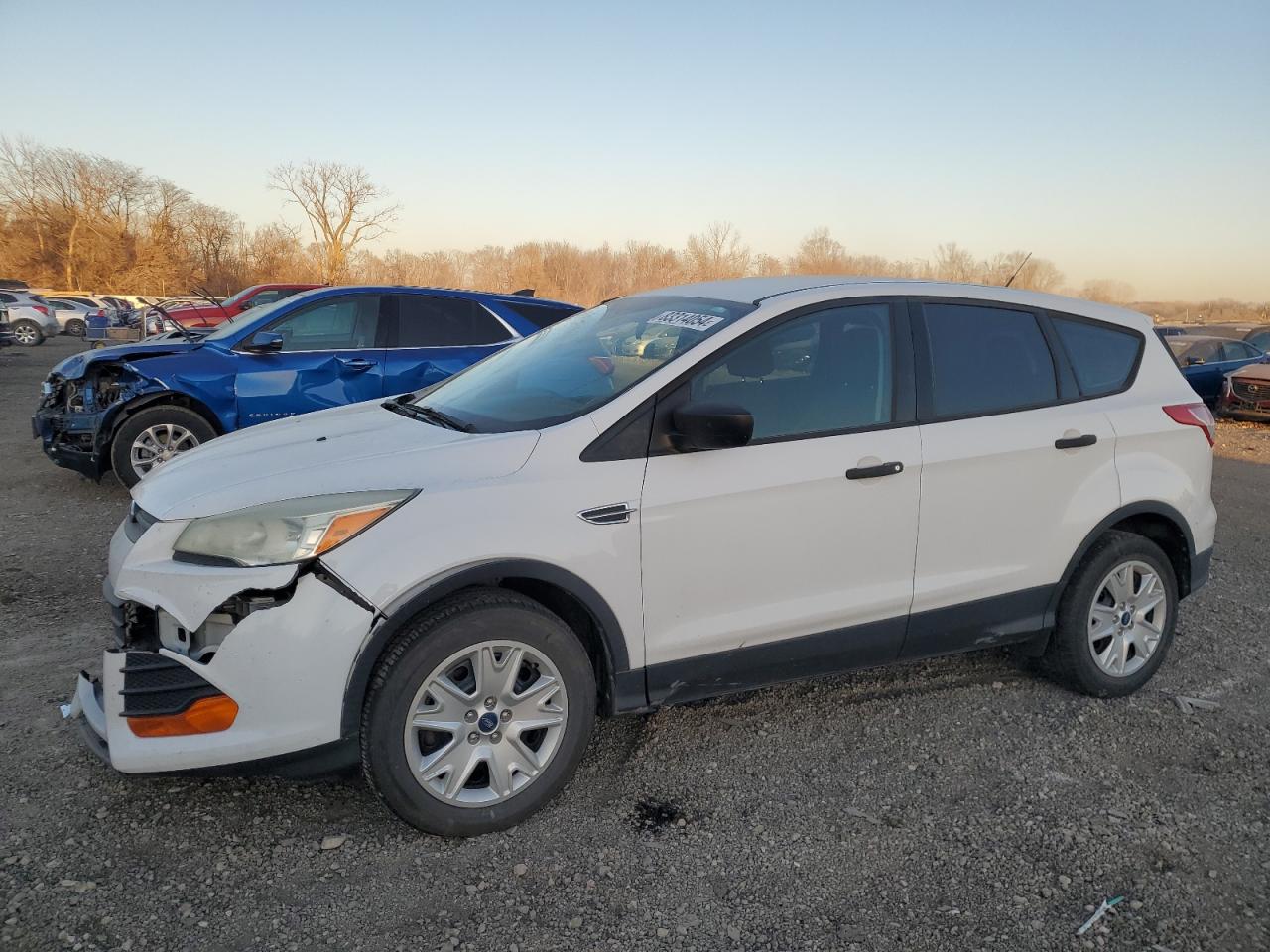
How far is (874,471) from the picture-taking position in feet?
11.2

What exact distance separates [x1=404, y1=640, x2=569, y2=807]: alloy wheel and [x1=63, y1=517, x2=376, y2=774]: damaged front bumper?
25cm

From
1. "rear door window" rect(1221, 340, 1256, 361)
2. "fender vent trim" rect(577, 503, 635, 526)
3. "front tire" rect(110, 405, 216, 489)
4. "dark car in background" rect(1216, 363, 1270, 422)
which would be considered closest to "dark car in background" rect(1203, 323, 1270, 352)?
"rear door window" rect(1221, 340, 1256, 361)

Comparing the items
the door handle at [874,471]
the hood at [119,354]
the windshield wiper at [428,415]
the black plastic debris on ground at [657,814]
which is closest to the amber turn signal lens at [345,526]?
the windshield wiper at [428,415]

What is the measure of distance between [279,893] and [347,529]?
3.57ft

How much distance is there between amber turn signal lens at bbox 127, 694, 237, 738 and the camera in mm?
2723

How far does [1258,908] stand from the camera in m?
2.76

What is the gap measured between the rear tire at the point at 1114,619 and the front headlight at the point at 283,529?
293 cm

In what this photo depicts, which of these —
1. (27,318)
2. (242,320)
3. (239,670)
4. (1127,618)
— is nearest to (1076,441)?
(1127,618)

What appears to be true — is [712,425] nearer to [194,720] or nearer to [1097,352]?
[194,720]

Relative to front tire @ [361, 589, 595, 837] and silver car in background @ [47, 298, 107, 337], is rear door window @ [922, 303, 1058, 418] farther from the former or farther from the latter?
silver car in background @ [47, 298, 107, 337]

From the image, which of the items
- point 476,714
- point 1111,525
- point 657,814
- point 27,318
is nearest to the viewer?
point 476,714

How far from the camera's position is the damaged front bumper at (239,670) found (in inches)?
106

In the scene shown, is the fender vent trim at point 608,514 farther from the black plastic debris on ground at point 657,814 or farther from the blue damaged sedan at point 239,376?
the blue damaged sedan at point 239,376

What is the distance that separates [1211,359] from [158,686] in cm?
1759
